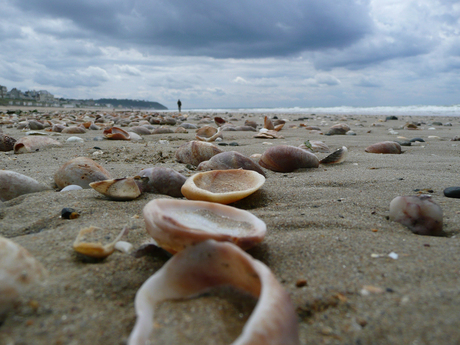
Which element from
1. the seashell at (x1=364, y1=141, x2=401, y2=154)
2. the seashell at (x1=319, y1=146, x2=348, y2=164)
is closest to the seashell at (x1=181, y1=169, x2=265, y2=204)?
the seashell at (x1=319, y1=146, x2=348, y2=164)

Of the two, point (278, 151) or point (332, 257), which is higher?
point (278, 151)

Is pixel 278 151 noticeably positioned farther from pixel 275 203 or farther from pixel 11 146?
pixel 11 146

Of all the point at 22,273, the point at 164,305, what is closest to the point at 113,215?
the point at 22,273

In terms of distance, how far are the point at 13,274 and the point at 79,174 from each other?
153 centimetres

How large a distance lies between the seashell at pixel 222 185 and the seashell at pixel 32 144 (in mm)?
3139

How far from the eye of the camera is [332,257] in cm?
129

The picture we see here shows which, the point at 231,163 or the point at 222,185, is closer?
the point at 222,185

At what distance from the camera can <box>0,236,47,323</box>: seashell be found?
885 millimetres

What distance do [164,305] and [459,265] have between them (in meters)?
1.09

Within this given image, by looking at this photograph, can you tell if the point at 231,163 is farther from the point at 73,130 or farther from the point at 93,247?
the point at 73,130

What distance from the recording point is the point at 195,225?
4.18 feet

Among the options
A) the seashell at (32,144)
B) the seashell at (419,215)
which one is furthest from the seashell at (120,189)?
the seashell at (32,144)

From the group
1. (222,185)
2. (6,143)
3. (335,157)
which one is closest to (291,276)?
(222,185)

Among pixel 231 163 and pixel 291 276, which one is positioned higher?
pixel 231 163
